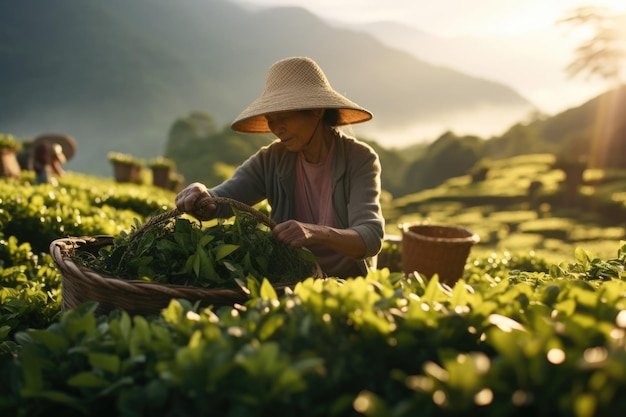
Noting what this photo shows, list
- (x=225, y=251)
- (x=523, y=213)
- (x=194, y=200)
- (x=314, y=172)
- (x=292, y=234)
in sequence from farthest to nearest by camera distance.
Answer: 1. (x=523, y=213)
2. (x=314, y=172)
3. (x=194, y=200)
4. (x=292, y=234)
5. (x=225, y=251)

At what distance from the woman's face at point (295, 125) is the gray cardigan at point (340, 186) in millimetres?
265

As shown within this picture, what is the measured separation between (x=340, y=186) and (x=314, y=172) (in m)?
0.26

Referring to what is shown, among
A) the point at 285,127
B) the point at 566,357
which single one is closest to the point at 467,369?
the point at 566,357

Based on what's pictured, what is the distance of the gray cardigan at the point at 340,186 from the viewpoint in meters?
2.85

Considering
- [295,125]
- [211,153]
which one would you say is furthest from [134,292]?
[211,153]

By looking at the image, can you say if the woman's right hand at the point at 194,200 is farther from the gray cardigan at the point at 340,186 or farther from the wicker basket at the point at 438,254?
the wicker basket at the point at 438,254

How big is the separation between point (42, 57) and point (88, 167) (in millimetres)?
31250

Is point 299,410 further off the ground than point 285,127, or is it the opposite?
point 285,127

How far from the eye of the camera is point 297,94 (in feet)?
9.23

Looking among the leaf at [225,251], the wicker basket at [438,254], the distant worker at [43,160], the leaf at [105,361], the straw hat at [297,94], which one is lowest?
the wicker basket at [438,254]

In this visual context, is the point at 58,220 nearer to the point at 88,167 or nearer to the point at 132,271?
the point at 132,271

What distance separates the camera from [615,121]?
28.7 m

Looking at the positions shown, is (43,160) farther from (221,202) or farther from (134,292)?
(134,292)

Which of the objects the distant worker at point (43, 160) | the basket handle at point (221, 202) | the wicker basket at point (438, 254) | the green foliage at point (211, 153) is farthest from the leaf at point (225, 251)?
the green foliage at point (211, 153)
